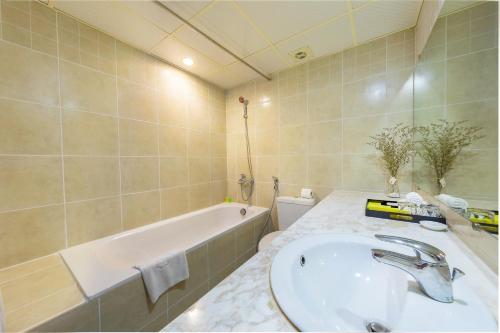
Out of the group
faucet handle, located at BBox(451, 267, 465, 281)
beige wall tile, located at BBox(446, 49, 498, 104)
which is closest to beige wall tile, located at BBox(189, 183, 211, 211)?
faucet handle, located at BBox(451, 267, 465, 281)

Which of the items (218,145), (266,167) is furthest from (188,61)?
(266,167)

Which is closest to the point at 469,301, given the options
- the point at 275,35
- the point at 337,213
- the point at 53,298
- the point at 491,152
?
the point at 491,152

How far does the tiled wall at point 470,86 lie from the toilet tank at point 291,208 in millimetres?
917

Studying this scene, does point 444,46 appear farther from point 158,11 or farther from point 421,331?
point 158,11

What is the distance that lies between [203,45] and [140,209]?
161 centimetres

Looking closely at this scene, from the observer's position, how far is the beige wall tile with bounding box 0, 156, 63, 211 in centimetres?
107

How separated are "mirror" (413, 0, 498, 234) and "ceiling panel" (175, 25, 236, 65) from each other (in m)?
1.51

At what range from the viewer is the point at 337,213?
1.04m

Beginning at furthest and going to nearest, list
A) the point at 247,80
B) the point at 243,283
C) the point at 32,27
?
the point at 247,80 < the point at 32,27 < the point at 243,283

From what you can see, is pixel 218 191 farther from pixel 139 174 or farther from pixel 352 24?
pixel 352 24

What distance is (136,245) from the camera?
63.4 inches

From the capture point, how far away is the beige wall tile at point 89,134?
1.29 meters

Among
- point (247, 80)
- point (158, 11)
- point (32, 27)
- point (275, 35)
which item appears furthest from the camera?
point (247, 80)

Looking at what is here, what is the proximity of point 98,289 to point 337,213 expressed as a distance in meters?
1.30
